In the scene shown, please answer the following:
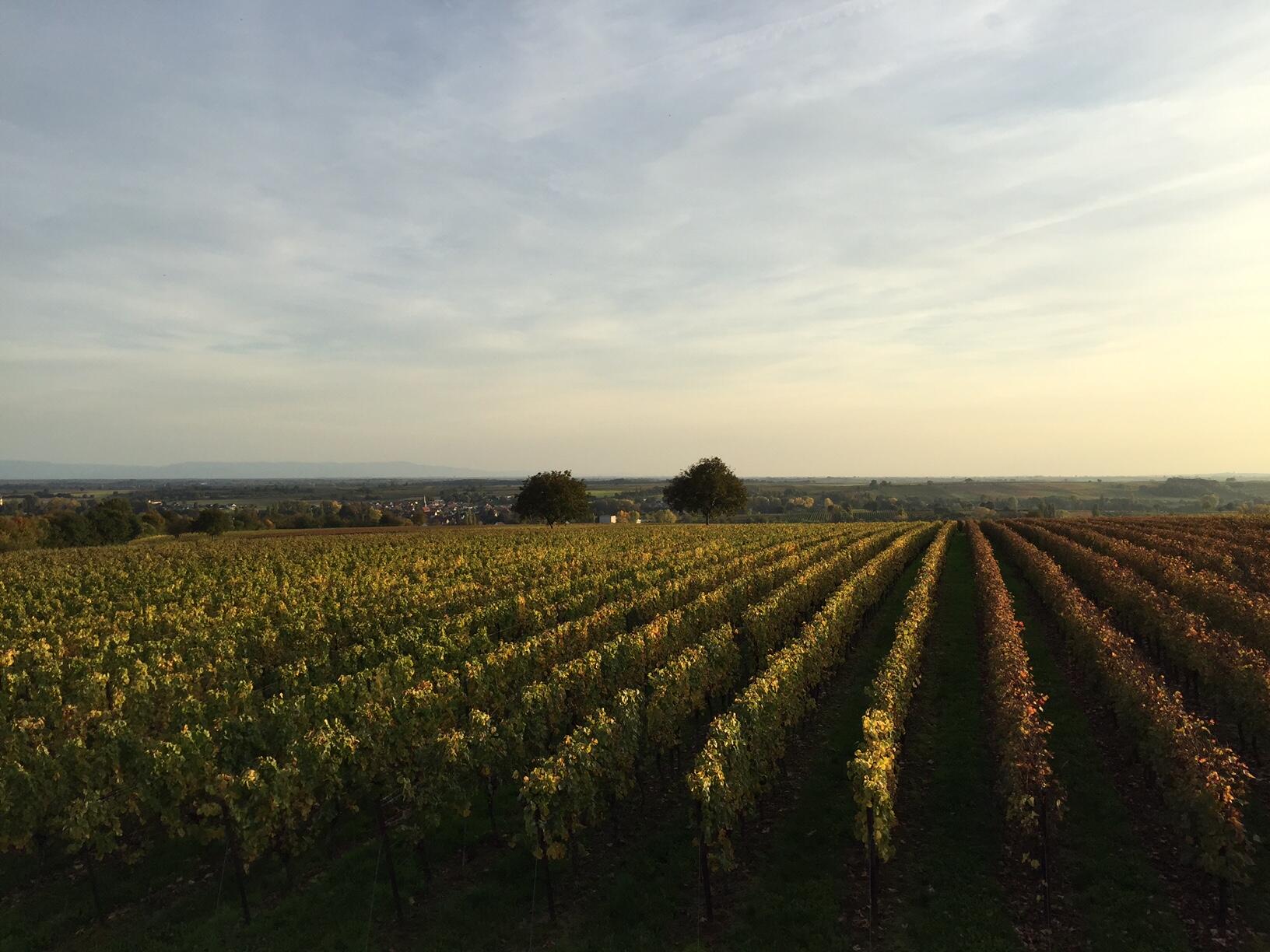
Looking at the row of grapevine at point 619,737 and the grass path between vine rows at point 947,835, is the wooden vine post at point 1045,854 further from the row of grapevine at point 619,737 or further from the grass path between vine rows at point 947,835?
the row of grapevine at point 619,737

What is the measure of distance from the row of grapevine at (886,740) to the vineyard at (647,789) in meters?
0.08

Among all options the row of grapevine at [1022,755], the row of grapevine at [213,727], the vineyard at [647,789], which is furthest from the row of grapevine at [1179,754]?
the row of grapevine at [213,727]

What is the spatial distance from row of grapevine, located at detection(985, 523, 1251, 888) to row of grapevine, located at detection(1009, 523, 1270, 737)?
3.21 ft

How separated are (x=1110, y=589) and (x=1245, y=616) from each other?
6291mm

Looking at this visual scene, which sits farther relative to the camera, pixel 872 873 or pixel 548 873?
pixel 548 873

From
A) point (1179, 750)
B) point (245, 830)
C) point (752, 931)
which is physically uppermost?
point (1179, 750)

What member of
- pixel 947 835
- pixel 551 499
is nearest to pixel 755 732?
pixel 947 835

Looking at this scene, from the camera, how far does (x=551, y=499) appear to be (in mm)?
Answer: 76812

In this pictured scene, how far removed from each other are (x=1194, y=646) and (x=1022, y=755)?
→ 359 inches

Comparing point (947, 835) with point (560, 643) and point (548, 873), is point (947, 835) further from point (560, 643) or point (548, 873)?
point (560, 643)

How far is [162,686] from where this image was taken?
51.4 feet

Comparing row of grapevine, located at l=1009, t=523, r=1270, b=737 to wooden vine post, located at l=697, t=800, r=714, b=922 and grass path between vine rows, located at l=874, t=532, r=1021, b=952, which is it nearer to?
grass path between vine rows, located at l=874, t=532, r=1021, b=952

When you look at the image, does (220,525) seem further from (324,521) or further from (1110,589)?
(1110,589)

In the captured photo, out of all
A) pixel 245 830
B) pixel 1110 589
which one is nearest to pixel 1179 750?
pixel 245 830
